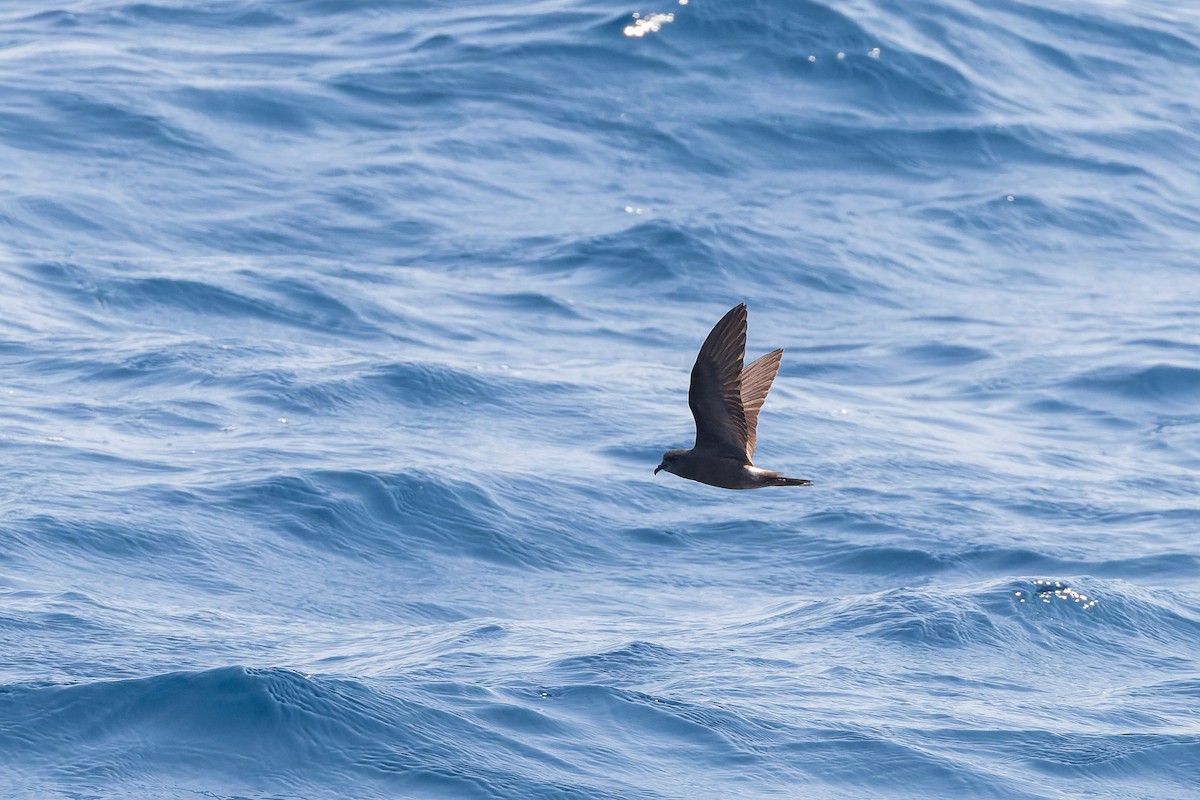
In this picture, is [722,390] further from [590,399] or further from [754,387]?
[590,399]

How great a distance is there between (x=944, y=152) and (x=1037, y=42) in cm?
491

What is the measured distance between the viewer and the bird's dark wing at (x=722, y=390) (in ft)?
34.3

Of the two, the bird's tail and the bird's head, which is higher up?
the bird's tail

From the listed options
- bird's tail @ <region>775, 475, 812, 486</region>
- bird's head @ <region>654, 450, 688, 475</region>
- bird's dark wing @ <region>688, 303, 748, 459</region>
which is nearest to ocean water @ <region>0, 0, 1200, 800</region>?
bird's head @ <region>654, 450, 688, 475</region>

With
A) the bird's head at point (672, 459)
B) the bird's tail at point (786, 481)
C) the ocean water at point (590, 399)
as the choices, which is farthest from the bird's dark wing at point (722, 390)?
the ocean water at point (590, 399)

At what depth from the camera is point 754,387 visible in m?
11.3

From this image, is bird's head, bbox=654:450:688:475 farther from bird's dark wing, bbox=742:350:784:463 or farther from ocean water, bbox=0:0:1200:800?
ocean water, bbox=0:0:1200:800

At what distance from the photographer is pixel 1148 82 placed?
3161cm

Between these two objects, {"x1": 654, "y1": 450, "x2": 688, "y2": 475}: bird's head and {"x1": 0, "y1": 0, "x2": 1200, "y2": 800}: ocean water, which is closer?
{"x1": 654, "y1": 450, "x2": 688, "y2": 475}: bird's head

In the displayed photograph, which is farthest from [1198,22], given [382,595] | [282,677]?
[282,677]

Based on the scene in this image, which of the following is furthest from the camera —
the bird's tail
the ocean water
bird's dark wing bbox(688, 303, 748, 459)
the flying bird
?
the ocean water

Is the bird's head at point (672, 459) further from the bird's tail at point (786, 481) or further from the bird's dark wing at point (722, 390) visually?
the bird's tail at point (786, 481)

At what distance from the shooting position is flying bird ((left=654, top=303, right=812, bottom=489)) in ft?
34.7

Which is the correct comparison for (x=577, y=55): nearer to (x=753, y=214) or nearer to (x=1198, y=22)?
(x=753, y=214)
